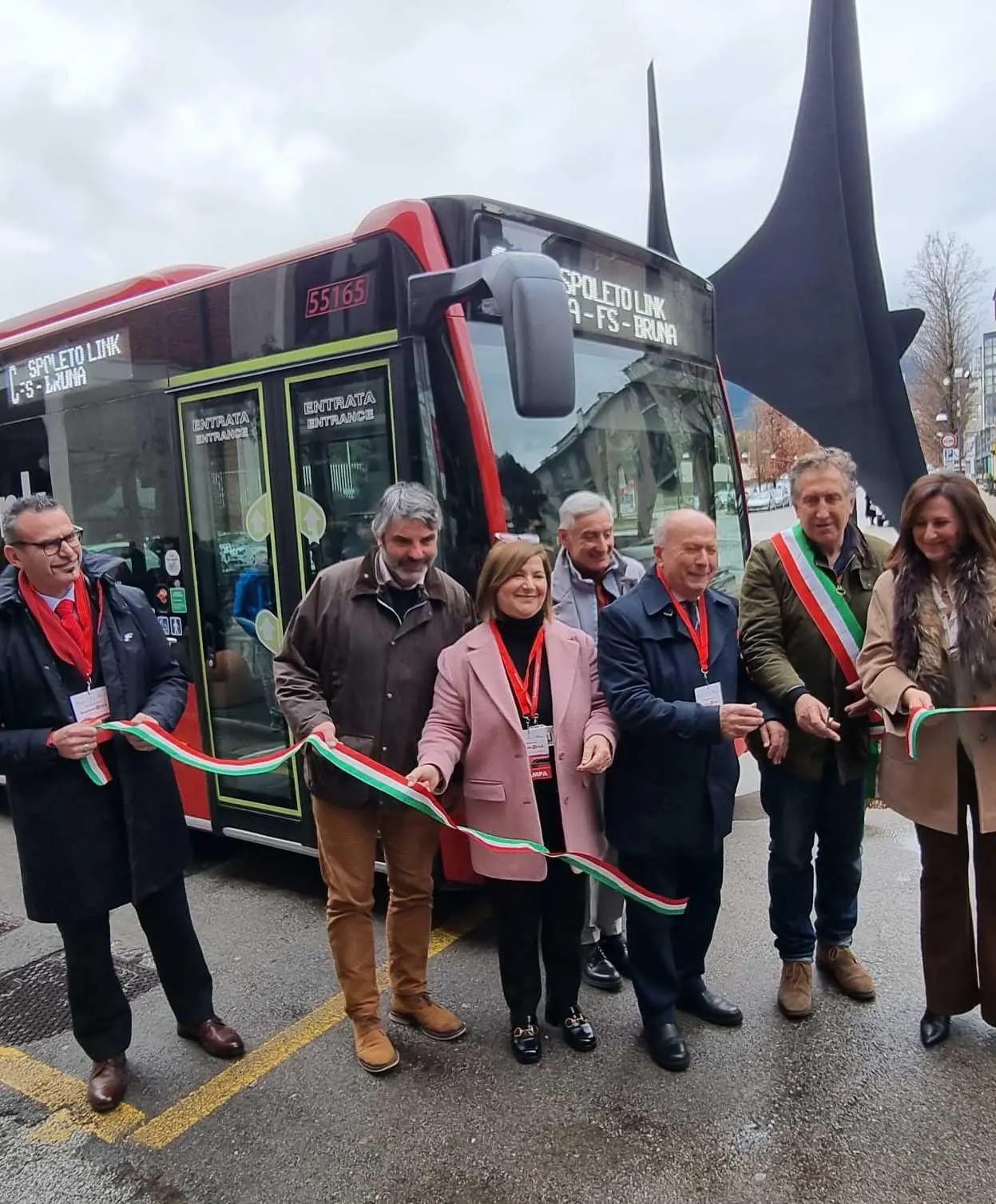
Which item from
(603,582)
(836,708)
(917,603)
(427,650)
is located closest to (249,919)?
(427,650)

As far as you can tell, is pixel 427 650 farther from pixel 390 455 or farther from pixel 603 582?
pixel 390 455

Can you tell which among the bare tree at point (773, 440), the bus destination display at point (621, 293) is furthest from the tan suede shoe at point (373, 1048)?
the bare tree at point (773, 440)

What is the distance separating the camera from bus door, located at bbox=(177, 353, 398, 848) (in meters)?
3.77

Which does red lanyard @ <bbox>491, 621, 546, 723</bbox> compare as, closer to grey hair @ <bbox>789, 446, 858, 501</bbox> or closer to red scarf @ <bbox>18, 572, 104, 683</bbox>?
grey hair @ <bbox>789, 446, 858, 501</bbox>

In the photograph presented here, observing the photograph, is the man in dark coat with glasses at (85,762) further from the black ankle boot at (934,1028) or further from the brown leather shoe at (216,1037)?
the black ankle boot at (934,1028)

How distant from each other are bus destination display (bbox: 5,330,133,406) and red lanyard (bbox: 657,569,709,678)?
124 inches

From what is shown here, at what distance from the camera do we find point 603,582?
11.2ft

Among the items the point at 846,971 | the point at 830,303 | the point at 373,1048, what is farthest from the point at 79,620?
the point at 830,303

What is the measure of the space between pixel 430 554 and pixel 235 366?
179 centimetres

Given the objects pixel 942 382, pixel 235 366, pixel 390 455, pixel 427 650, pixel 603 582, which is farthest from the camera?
pixel 942 382

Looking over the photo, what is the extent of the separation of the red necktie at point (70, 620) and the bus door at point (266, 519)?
1253 millimetres

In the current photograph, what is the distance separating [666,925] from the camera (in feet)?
9.61

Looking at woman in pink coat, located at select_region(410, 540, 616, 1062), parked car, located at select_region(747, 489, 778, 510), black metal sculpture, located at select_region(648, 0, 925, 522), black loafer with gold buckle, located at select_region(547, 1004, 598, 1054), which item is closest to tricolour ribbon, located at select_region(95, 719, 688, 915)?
woman in pink coat, located at select_region(410, 540, 616, 1062)

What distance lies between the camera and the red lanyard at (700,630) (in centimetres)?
283
